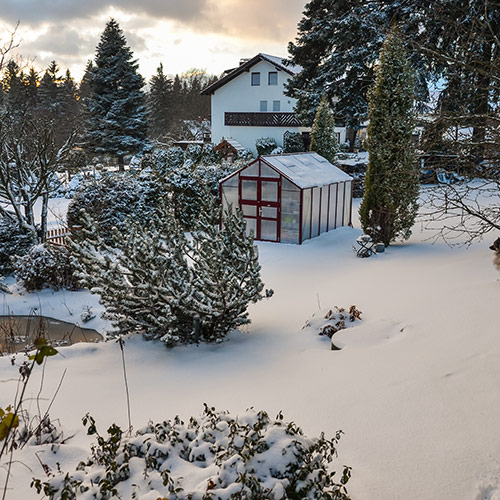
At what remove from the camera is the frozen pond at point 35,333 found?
9164 millimetres

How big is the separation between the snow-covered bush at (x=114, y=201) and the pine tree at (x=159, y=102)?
3692 centimetres

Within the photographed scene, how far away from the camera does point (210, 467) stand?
3.29 metres

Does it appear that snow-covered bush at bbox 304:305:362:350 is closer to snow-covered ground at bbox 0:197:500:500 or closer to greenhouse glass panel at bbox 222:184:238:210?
snow-covered ground at bbox 0:197:500:500

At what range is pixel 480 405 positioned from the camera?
186 inches

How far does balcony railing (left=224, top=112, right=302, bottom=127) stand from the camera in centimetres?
3606

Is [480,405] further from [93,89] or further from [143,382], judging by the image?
[93,89]

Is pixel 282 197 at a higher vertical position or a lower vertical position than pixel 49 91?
lower

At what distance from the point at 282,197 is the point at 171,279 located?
9.45 meters

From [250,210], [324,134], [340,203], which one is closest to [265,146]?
[324,134]

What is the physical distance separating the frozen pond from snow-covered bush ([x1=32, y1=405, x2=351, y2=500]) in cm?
589

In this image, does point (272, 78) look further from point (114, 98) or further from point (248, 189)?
point (248, 189)

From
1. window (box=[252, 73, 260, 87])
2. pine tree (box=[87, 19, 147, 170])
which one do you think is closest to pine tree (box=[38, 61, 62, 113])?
pine tree (box=[87, 19, 147, 170])

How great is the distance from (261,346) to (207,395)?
6.62ft

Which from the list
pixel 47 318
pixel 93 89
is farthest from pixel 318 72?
pixel 47 318
